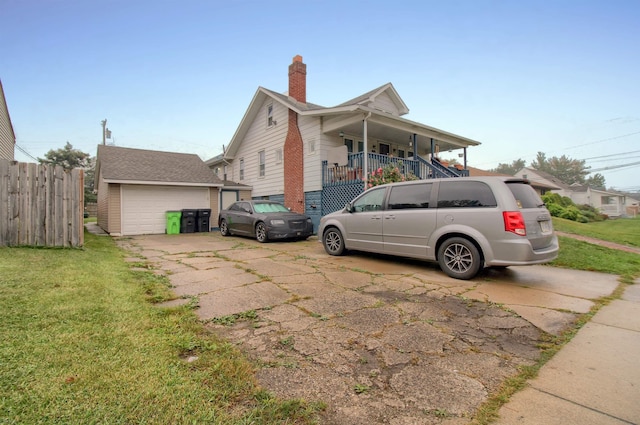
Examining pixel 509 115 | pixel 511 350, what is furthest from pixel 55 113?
pixel 509 115

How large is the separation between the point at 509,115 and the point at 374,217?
1908 centimetres

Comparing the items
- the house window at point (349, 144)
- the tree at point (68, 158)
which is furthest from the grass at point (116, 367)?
the tree at point (68, 158)

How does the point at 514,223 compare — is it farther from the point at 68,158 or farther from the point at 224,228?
the point at 68,158

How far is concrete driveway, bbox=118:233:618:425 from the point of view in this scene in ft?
6.29

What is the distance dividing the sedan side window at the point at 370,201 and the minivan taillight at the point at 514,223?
8.28 feet

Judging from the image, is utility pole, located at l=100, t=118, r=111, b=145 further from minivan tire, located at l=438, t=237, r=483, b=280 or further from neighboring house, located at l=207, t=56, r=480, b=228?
minivan tire, located at l=438, t=237, r=483, b=280

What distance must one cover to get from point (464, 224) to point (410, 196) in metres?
1.29

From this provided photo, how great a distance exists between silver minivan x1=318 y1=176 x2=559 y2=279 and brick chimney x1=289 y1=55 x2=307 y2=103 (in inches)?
413

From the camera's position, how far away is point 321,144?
511 inches

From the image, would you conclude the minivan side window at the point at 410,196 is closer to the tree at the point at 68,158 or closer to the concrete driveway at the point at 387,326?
the concrete driveway at the point at 387,326

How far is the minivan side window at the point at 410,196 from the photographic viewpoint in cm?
586

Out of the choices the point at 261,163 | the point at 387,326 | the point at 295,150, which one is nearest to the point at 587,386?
the point at 387,326

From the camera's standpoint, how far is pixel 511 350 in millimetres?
2598

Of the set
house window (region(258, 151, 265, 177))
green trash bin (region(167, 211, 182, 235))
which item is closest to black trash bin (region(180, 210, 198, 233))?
green trash bin (region(167, 211, 182, 235))
